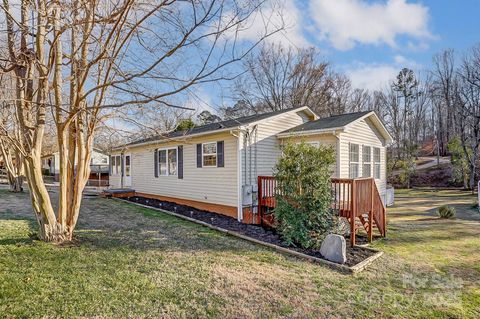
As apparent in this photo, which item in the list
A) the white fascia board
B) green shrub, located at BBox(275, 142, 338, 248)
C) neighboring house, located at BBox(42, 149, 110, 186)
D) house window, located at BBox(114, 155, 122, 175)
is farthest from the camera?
neighboring house, located at BBox(42, 149, 110, 186)

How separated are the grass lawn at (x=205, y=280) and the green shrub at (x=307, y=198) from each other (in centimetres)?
91

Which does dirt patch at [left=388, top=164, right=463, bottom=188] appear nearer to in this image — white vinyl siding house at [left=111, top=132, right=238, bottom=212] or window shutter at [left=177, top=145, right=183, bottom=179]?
white vinyl siding house at [left=111, top=132, right=238, bottom=212]

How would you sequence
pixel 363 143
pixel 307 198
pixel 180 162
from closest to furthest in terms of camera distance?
pixel 307 198 → pixel 363 143 → pixel 180 162

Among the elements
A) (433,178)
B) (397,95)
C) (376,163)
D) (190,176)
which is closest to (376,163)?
(376,163)

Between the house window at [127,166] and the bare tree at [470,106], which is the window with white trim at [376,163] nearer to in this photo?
the house window at [127,166]

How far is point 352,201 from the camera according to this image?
6.75 metres

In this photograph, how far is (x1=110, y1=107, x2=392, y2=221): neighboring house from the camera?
9.48 metres

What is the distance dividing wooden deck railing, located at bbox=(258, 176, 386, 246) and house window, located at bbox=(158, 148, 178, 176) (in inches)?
203

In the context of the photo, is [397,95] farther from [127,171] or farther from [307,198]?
[307,198]

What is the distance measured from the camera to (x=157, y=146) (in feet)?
43.8

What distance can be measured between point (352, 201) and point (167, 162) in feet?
28.2

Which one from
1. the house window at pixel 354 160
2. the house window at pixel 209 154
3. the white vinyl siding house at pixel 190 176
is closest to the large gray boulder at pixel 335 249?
the white vinyl siding house at pixel 190 176

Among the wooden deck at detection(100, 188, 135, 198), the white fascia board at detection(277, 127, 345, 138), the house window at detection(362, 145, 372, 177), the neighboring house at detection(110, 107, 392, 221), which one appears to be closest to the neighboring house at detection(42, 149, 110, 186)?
the wooden deck at detection(100, 188, 135, 198)

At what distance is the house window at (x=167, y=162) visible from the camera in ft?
40.8
